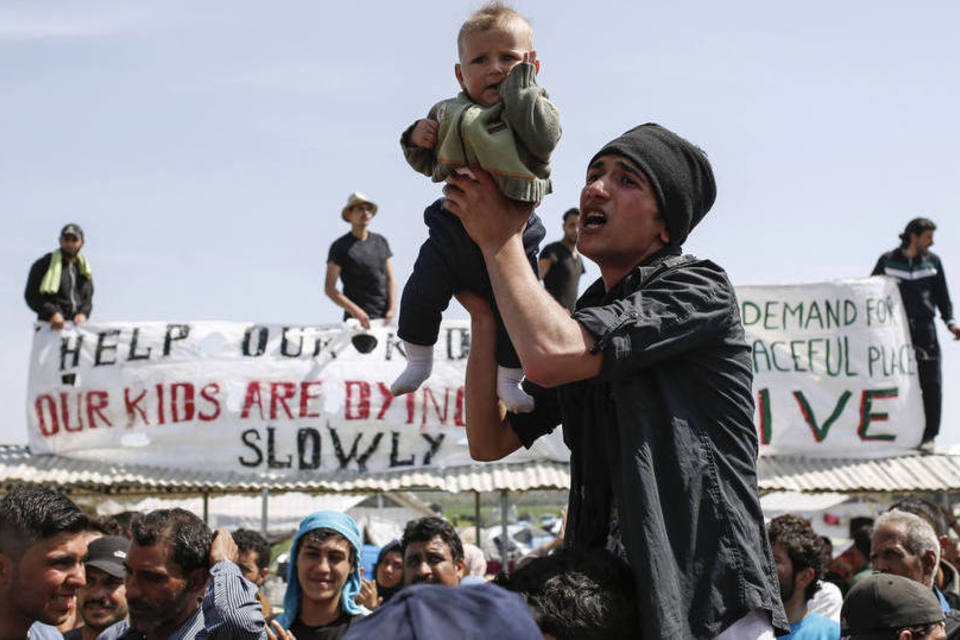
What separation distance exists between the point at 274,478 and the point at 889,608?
850cm

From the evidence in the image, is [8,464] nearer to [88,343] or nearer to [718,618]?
[88,343]

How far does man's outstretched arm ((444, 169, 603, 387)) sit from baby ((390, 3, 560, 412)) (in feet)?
0.17

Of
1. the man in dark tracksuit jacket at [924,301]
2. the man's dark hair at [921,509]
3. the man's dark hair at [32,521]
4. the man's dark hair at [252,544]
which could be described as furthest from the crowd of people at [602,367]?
the man in dark tracksuit jacket at [924,301]

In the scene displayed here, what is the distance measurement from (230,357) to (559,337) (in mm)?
10736

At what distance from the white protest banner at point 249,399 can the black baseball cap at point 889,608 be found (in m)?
7.79

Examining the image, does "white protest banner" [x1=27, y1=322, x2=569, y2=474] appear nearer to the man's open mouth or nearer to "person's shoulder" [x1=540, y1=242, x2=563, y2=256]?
"person's shoulder" [x1=540, y1=242, x2=563, y2=256]

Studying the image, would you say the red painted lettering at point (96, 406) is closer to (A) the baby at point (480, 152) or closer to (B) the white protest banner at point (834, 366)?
(B) the white protest banner at point (834, 366)

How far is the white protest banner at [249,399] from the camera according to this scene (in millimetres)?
13039

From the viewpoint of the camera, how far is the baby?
302 cm

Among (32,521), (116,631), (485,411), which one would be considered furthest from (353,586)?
(485,411)

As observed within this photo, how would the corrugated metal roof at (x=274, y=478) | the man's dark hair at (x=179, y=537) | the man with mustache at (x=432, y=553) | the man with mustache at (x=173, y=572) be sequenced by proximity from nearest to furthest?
the man with mustache at (x=173, y=572), the man's dark hair at (x=179, y=537), the man with mustache at (x=432, y=553), the corrugated metal roof at (x=274, y=478)

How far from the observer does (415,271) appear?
3.93 meters

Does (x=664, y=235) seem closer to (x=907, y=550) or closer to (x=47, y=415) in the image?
(x=907, y=550)

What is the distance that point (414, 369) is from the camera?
409 cm
